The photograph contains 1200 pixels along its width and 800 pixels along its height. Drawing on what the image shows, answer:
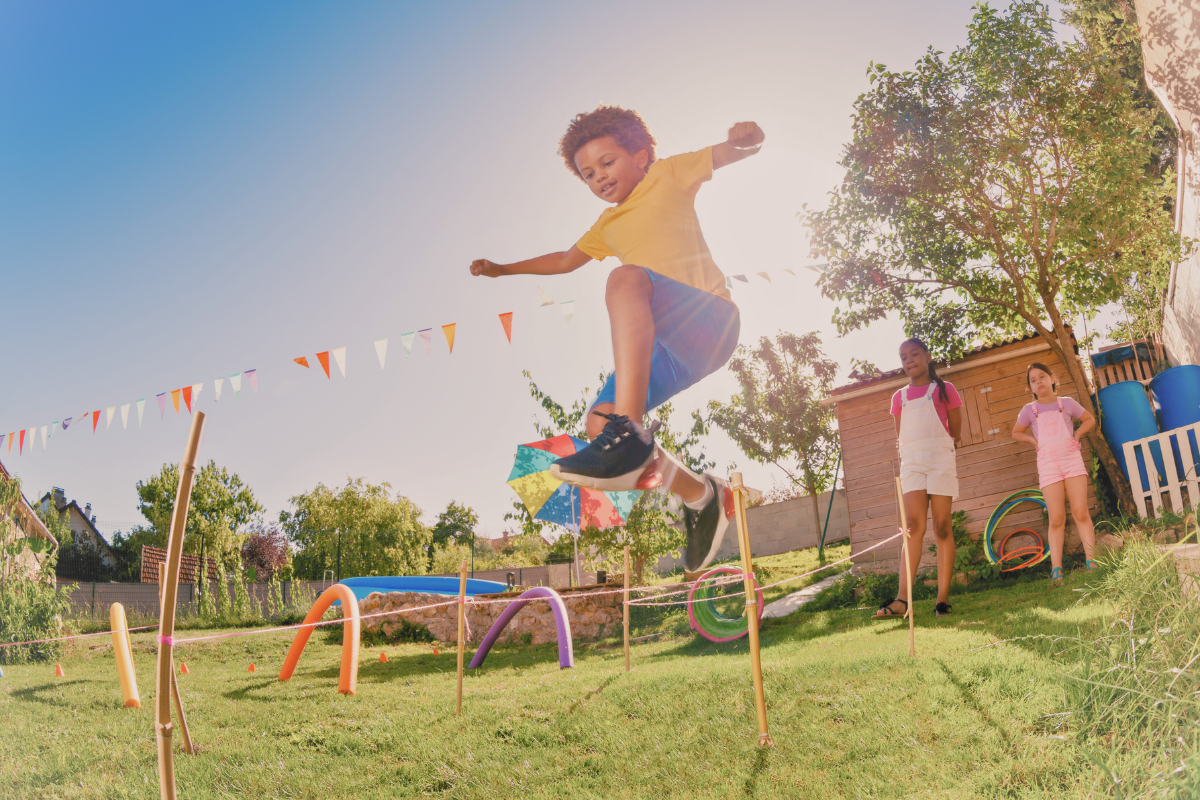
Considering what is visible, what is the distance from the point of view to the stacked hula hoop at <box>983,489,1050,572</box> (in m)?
5.41

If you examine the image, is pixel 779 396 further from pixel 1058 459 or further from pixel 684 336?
pixel 684 336

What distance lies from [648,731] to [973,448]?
540 cm

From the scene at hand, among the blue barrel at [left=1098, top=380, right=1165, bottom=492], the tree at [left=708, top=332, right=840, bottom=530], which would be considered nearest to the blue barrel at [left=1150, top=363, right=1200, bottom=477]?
the blue barrel at [left=1098, top=380, right=1165, bottom=492]

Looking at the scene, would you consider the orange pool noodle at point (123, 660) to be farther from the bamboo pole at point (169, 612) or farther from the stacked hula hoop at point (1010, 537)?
the stacked hula hoop at point (1010, 537)

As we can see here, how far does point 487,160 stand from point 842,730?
3.97 meters

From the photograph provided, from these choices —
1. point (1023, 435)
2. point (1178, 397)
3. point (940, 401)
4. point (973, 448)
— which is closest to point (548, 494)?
point (940, 401)

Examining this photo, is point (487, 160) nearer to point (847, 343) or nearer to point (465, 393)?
point (465, 393)

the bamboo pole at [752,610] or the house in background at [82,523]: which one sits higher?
the house in background at [82,523]

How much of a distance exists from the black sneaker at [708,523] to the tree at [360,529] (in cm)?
650

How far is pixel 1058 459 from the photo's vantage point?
4074 millimetres

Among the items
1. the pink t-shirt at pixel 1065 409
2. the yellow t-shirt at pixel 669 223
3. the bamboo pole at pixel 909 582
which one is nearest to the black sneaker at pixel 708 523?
the yellow t-shirt at pixel 669 223

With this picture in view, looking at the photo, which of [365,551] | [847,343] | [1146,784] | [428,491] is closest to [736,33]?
[847,343]

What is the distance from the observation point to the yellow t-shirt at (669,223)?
8.87 feet

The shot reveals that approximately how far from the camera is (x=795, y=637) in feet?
15.2
